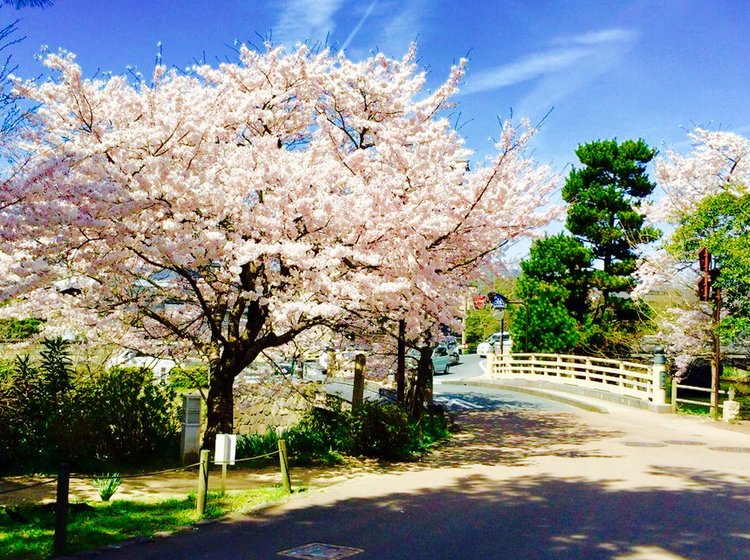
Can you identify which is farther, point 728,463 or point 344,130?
point 344,130

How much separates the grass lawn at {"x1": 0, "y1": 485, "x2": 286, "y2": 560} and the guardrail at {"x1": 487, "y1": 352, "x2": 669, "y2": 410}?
1821 centimetres

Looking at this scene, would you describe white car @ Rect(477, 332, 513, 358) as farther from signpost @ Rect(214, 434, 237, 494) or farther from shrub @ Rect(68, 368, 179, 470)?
signpost @ Rect(214, 434, 237, 494)

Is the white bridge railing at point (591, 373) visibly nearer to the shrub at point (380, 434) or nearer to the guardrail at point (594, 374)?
the guardrail at point (594, 374)

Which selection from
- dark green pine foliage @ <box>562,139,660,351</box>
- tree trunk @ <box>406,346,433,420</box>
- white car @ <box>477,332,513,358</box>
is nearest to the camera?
tree trunk @ <box>406,346,433,420</box>

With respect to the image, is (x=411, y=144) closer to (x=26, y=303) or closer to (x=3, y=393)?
(x=26, y=303)

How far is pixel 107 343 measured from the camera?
14562 mm

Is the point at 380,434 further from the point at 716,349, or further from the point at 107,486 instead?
the point at 716,349

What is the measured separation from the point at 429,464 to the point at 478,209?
496 cm

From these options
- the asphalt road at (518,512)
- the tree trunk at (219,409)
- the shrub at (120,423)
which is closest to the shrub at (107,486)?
the asphalt road at (518,512)

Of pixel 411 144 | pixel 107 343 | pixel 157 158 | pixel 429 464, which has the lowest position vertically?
pixel 429 464

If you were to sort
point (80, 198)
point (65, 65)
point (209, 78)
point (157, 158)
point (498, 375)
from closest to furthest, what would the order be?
point (80, 198) → point (157, 158) → point (65, 65) → point (209, 78) → point (498, 375)

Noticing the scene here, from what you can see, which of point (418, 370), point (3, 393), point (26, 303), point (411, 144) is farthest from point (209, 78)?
point (418, 370)

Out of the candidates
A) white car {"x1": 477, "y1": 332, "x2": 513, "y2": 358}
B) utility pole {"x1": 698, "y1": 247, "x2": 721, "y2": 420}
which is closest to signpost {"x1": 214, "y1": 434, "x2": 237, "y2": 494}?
utility pole {"x1": 698, "y1": 247, "x2": 721, "y2": 420}

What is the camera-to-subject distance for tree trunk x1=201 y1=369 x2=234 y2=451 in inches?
508
